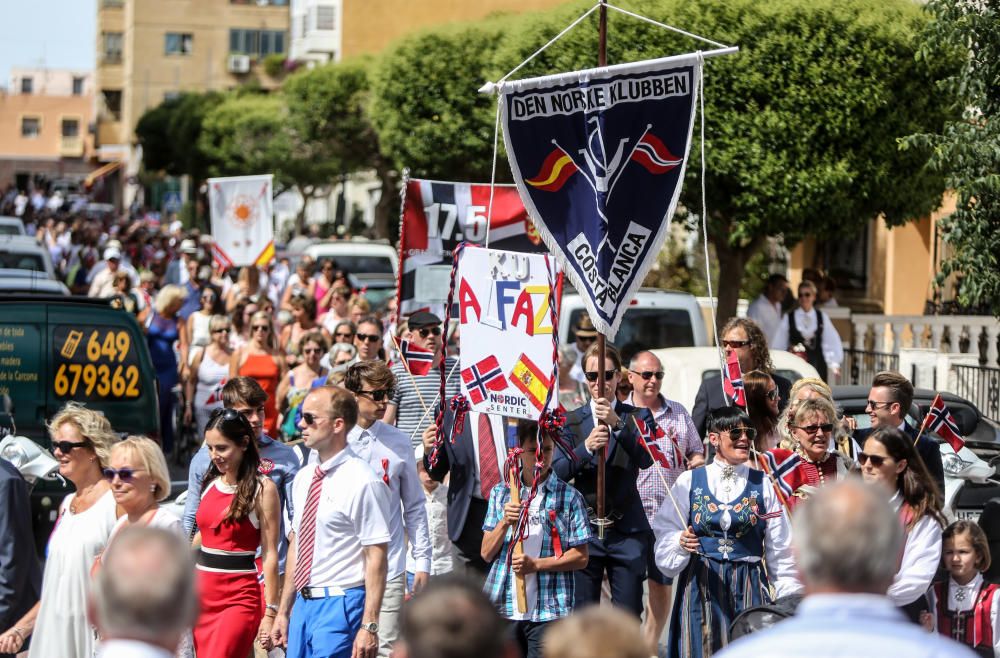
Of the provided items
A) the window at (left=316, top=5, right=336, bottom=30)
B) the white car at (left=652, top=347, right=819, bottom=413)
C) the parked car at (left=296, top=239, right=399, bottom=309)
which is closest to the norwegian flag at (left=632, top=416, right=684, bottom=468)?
the white car at (left=652, top=347, right=819, bottom=413)

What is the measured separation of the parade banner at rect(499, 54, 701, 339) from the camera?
8.05 m

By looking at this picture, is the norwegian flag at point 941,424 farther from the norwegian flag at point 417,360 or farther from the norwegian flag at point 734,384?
the norwegian flag at point 417,360

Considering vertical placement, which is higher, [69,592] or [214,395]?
[214,395]

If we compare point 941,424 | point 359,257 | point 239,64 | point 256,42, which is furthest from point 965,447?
point 256,42

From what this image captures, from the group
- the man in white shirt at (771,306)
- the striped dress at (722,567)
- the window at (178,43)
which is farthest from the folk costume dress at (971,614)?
the window at (178,43)

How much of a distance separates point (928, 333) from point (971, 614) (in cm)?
1550

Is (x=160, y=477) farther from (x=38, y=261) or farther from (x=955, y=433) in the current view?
(x=38, y=261)

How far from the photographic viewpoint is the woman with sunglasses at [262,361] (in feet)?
42.5

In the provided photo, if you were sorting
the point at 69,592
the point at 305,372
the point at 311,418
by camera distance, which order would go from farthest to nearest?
the point at 305,372, the point at 311,418, the point at 69,592

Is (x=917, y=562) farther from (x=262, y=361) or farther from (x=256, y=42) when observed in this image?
(x=256, y=42)

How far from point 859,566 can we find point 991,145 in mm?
9424

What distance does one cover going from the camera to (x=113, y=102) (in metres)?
100

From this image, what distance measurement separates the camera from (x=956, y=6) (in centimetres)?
1252

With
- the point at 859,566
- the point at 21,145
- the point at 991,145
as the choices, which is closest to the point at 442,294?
the point at 991,145
